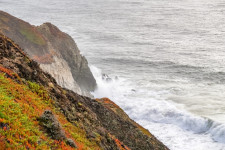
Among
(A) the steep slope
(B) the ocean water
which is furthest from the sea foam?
(A) the steep slope

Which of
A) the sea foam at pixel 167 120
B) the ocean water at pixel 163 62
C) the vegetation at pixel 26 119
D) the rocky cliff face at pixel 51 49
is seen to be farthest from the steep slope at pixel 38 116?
the rocky cliff face at pixel 51 49

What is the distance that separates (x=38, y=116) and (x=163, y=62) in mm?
59510

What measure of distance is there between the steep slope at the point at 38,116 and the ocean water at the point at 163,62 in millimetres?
17397

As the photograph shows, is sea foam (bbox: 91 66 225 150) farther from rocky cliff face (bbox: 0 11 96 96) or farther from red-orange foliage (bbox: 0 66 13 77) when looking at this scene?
red-orange foliage (bbox: 0 66 13 77)

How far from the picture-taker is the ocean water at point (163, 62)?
37.1 meters

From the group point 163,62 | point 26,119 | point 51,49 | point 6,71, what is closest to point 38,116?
point 26,119

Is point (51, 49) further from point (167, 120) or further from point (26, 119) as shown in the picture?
point (26, 119)

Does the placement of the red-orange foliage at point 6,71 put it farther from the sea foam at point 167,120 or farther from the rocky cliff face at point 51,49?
the sea foam at point 167,120

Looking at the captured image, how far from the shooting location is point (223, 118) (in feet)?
121

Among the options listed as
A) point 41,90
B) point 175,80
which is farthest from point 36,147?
point 175,80

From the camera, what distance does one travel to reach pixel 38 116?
416 inches

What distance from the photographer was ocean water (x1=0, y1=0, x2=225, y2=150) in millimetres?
37062

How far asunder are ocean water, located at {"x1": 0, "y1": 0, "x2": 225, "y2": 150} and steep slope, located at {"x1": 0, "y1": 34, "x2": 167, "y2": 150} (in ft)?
57.1

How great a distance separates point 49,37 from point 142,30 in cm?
6090
